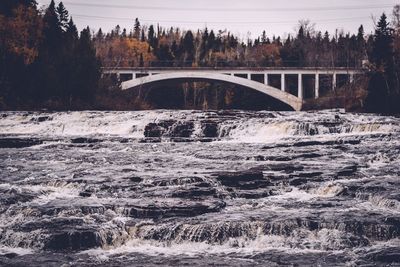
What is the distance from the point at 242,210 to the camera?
1239cm

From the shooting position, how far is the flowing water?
10.0 m

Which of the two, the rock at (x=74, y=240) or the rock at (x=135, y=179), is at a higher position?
the rock at (x=135, y=179)

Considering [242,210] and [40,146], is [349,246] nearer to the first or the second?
[242,210]

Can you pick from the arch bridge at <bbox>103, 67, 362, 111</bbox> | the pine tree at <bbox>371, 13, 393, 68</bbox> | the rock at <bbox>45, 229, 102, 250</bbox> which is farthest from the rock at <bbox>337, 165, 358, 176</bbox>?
the arch bridge at <bbox>103, 67, 362, 111</bbox>

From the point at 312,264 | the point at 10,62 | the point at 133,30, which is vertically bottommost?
the point at 312,264

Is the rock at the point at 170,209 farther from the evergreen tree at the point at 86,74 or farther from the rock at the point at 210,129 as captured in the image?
the evergreen tree at the point at 86,74

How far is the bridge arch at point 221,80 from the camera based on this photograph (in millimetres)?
48781

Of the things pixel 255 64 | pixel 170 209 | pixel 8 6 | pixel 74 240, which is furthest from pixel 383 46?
pixel 74 240

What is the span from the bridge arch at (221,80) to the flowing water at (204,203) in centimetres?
2420

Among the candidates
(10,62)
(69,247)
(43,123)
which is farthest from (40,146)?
(10,62)

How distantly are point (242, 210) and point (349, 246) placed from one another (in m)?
2.88

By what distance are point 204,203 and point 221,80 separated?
38.5 metres

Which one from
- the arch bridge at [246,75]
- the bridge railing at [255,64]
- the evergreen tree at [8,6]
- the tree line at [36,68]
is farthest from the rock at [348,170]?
the evergreen tree at [8,6]

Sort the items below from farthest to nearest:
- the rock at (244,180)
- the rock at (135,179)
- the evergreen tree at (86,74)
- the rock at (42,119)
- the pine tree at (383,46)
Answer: the evergreen tree at (86,74), the pine tree at (383,46), the rock at (42,119), the rock at (135,179), the rock at (244,180)
